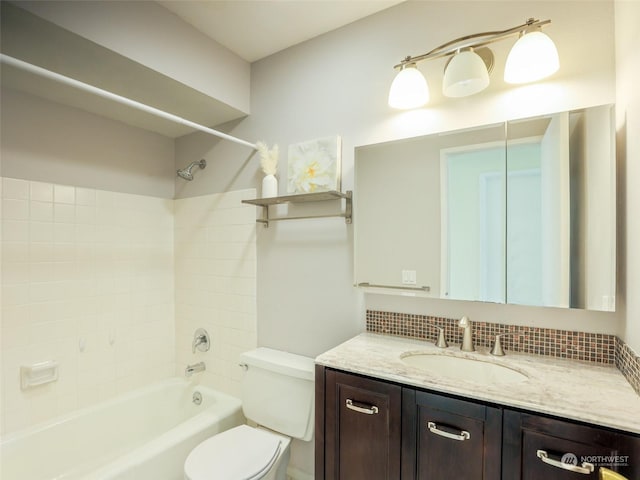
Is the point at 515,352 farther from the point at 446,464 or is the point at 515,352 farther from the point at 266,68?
the point at 266,68

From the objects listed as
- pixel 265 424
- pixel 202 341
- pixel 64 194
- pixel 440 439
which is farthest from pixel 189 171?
pixel 440 439

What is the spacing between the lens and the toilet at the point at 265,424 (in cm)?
142

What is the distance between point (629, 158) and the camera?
3.72 ft

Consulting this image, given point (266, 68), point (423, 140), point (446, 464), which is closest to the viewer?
point (446, 464)

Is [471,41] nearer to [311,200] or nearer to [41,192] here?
[311,200]

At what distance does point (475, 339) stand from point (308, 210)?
3.66 ft

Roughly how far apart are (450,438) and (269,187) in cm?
155

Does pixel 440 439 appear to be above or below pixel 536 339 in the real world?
below

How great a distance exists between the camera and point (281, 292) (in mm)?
2055

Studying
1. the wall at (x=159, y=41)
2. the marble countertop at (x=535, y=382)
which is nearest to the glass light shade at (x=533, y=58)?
the marble countertop at (x=535, y=382)

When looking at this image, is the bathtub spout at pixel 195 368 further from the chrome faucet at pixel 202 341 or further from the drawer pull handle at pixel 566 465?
the drawer pull handle at pixel 566 465

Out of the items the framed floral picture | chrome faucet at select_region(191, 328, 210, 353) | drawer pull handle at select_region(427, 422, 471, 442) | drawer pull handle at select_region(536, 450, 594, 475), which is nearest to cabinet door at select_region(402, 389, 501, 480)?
drawer pull handle at select_region(427, 422, 471, 442)

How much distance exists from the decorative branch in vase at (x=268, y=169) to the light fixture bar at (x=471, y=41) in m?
0.87

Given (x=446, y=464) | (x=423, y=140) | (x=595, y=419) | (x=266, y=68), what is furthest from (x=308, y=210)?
(x=595, y=419)
